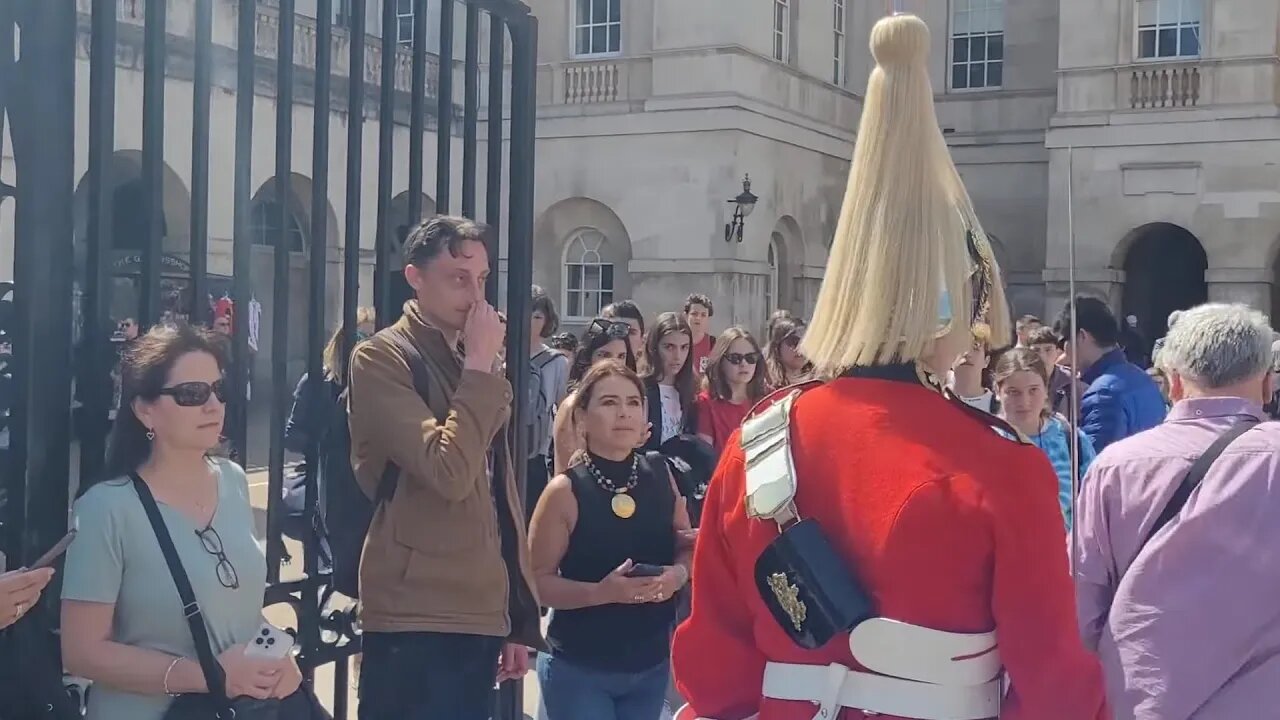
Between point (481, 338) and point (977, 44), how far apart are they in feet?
62.7

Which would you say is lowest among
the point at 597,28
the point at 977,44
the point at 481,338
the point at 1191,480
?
the point at 1191,480

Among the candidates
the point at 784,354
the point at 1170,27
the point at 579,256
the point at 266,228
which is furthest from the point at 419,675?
the point at 1170,27

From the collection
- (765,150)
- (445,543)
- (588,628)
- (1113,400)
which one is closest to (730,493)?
(445,543)

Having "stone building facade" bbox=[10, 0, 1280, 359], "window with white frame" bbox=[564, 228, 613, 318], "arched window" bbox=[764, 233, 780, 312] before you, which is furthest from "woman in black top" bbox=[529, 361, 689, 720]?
"arched window" bbox=[764, 233, 780, 312]

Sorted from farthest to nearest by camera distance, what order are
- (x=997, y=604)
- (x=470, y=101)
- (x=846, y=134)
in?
(x=846, y=134) → (x=470, y=101) → (x=997, y=604)

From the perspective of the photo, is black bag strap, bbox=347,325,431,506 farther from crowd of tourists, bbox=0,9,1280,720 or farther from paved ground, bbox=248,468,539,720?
paved ground, bbox=248,468,539,720

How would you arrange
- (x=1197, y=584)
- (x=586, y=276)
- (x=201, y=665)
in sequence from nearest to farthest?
(x=201, y=665) → (x=1197, y=584) → (x=586, y=276)

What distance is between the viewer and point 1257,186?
17.7m

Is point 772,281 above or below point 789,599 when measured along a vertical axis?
above

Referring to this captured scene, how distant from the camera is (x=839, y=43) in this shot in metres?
20.3

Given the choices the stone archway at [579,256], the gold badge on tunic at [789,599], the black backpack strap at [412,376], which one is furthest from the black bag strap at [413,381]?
the stone archway at [579,256]

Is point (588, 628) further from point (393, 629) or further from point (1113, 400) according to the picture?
point (1113, 400)

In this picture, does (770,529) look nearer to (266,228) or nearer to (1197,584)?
(1197,584)

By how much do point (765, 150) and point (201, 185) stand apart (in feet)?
49.6
